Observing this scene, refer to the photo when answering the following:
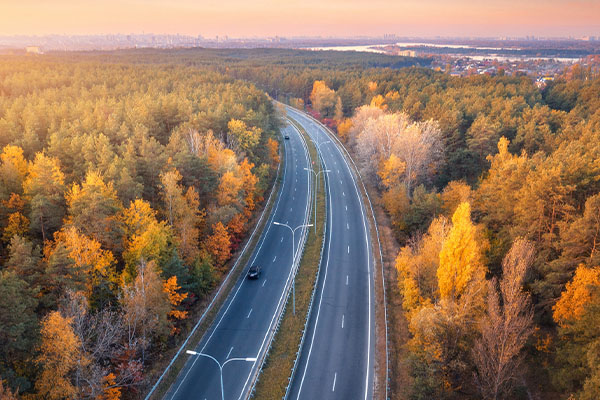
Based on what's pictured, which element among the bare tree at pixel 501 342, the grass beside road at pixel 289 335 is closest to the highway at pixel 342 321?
the grass beside road at pixel 289 335

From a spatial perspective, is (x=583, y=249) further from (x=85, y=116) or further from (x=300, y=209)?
(x=85, y=116)

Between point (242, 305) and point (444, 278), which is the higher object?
point (444, 278)

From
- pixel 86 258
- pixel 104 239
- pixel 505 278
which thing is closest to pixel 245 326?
pixel 104 239

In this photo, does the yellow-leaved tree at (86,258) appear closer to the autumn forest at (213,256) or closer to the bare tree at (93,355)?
the autumn forest at (213,256)

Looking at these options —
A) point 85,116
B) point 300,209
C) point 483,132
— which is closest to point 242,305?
point 300,209

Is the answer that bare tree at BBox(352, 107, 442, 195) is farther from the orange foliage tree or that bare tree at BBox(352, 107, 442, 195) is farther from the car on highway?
the orange foliage tree

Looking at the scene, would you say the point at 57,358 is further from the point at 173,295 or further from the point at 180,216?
the point at 180,216

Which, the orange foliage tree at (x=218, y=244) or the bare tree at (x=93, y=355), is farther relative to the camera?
the orange foliage tree at (x=218, y=244)
